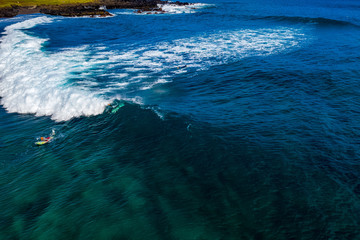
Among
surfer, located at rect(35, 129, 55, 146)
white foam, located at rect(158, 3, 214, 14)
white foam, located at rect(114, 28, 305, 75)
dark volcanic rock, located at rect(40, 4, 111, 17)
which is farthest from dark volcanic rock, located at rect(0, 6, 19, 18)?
surfer, located at rect(35, 129, 55, 146)

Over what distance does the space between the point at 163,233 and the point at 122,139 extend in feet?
23.9

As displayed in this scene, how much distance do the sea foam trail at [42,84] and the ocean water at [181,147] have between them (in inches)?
6.6

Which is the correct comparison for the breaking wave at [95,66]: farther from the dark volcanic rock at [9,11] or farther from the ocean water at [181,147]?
the dark volcanic rock at [9,11]

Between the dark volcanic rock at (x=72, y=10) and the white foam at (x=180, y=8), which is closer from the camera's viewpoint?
the dark volcanic rock at (x=72, y=10)

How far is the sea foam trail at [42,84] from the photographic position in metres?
19.6

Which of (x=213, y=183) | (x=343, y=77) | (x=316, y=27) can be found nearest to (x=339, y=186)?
(x=213, y=183)

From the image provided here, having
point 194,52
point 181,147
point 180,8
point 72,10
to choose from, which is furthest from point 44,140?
point 180,8

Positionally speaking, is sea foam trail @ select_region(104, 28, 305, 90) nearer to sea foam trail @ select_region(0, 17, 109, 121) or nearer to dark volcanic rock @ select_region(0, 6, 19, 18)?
sea foam trail @ select_region(0, 17, 109, 121)

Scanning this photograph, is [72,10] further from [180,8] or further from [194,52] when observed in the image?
[194,52]

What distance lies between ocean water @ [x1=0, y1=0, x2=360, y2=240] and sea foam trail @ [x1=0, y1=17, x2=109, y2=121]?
0.17 metres

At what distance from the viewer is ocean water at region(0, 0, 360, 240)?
408 inches

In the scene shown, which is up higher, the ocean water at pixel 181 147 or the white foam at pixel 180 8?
the white foam at pixel 180 8

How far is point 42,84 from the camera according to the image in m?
23.6

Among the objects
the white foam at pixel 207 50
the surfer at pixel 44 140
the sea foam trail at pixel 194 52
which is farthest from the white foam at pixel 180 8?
the surfer at pixel 44 140
